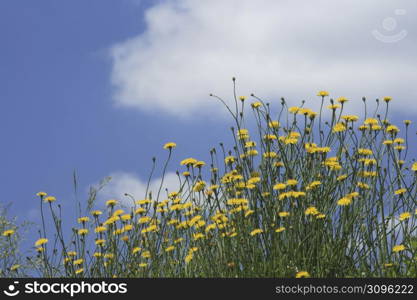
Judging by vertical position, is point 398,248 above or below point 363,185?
below

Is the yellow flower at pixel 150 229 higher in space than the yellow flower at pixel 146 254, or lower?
higher

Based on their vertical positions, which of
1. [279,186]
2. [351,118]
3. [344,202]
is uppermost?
[351,118]

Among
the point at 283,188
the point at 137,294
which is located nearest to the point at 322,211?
the point at 283,188

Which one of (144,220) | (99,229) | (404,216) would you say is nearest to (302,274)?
(404,216)

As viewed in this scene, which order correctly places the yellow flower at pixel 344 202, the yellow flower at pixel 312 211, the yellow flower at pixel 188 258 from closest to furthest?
the yellow flower at pixel 312 211 → the yellow flower at pixel 344 202 → the yellow flower at pixel 188 258

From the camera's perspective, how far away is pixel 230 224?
17.9 feet

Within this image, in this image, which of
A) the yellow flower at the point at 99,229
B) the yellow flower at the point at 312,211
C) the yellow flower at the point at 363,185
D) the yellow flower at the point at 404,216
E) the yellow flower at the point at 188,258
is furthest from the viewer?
the yellow flower at the point at 99,229

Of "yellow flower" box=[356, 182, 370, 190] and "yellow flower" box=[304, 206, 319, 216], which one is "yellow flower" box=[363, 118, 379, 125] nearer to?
"yellow flower" box=[356, 182, 370, 190]

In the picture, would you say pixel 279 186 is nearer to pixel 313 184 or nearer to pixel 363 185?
pixel 313 184

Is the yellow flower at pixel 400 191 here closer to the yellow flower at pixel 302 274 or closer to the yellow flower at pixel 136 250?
the yellow flower at pixel 302 274

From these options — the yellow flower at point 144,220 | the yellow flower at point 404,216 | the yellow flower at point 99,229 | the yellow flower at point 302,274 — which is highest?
the yellow flower at point 144,220

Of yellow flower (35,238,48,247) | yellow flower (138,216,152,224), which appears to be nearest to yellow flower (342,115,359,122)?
yellow flower (138,216,152,224)

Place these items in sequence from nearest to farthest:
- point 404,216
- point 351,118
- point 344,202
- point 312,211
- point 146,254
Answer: point 312,211, point 344,202, point 404,216, point 351,118, point 146,254

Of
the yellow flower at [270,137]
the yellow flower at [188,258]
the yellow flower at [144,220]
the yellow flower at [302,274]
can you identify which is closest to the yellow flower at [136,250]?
the yellow flower at [144,220]
